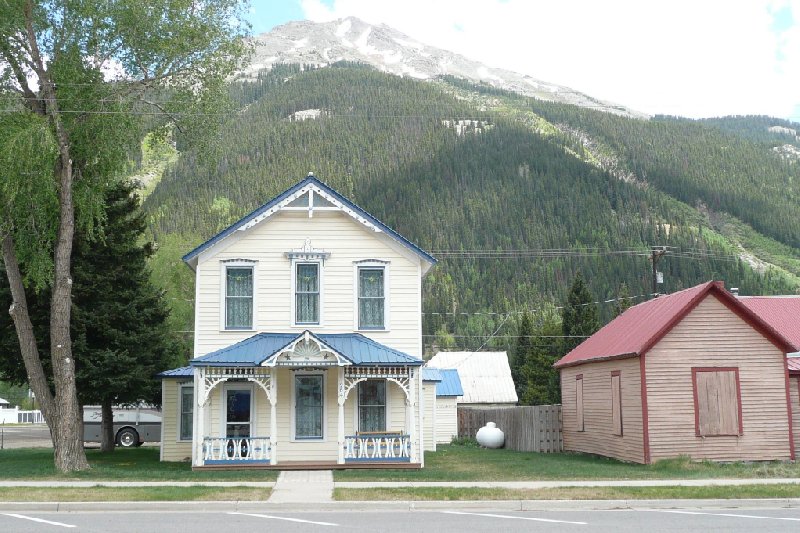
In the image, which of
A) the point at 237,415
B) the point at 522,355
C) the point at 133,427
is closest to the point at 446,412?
the point at 133,427

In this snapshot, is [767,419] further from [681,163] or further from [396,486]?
[681,163]

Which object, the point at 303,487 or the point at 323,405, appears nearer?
the point at 303,487

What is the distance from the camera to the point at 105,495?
711 inches

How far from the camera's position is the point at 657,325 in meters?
26.5

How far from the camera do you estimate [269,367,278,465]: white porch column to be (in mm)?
25406

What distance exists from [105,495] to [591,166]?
163448 millimetres

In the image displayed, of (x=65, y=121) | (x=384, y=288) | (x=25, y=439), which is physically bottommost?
(x=25, y=439)

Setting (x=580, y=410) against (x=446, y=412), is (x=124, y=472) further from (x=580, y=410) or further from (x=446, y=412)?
(x=446, y=412)

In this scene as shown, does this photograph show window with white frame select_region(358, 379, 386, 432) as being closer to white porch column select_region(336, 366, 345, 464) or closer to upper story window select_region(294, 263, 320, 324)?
white porch column select_region(336, 366, 345, 464)

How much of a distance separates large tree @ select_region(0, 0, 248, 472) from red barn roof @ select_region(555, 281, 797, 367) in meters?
15.5

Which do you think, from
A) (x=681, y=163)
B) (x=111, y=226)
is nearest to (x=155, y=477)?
(x=111, y=226)

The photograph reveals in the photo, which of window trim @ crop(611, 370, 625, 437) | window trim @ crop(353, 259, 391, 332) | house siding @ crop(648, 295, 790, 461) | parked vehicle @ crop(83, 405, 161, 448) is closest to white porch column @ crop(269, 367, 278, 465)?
window trim @ crop(353, 259, 391, 332)

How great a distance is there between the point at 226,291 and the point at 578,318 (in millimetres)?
45154

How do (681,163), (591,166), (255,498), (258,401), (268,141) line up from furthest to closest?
1. (681,163)
2. (591,166)
3. (268,141)
4. (258,401)
5. (255,498)
